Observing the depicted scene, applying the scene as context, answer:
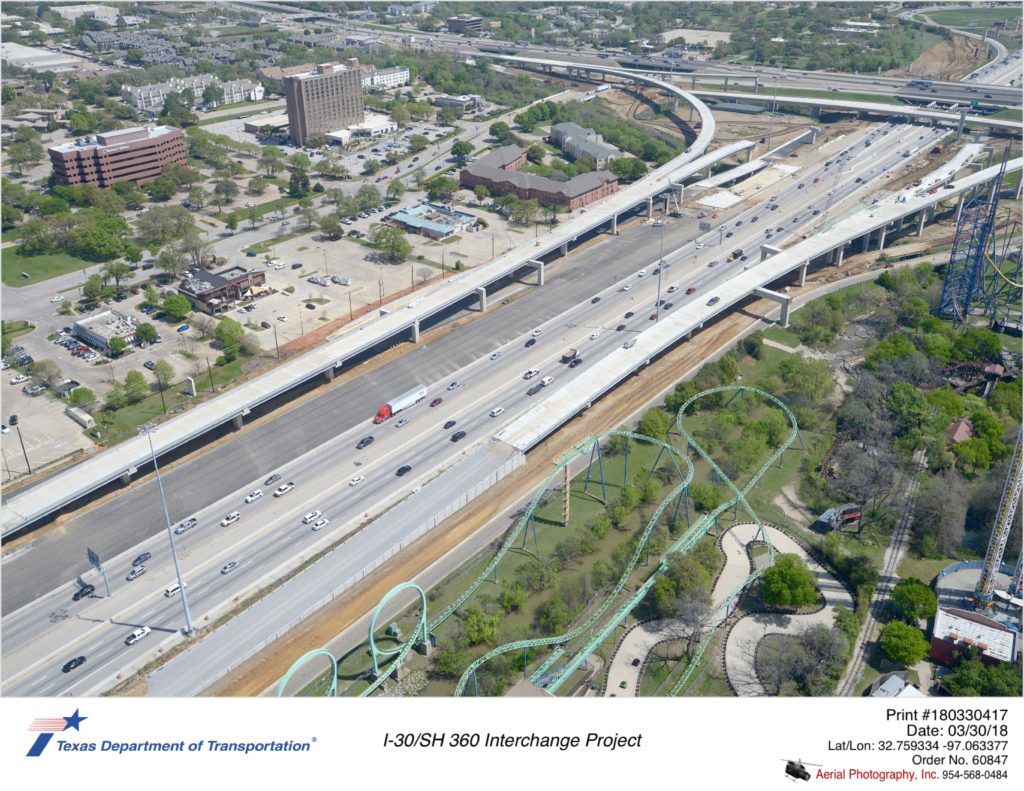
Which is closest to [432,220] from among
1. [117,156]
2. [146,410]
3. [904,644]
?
[117,156]

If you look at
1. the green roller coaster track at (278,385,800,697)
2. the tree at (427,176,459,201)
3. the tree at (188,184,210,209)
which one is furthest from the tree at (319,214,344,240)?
the green roller coaster track at (278,385,800,697)

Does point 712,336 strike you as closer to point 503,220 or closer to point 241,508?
point 503,220

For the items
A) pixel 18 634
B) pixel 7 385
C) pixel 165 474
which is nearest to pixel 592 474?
pixel 165 474

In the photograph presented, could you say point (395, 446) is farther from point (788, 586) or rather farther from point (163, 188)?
point (163, 188)

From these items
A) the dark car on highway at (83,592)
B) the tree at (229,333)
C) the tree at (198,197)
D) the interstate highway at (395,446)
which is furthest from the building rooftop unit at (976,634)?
the tree at (198,197)
